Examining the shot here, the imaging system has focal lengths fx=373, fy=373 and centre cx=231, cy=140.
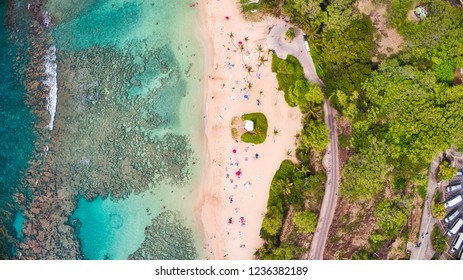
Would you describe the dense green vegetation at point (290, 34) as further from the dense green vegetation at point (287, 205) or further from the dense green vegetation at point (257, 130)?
the dense green vegetation at point (287, 205)

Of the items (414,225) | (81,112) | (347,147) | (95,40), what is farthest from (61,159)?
(414,225)

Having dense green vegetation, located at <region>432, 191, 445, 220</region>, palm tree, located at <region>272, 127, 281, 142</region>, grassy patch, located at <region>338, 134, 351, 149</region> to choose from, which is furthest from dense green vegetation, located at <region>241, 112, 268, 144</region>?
dense green vegetation, located at <region>432, 191, 445, 220</region>

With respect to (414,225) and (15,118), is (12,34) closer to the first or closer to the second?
(15,118)

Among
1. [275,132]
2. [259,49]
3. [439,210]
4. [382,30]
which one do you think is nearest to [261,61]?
[259,49]

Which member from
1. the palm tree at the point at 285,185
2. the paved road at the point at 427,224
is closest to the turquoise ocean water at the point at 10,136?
the palm tree at the point at 285,185

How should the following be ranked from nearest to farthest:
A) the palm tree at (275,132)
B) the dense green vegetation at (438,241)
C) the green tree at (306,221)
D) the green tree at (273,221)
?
the dense green vegetation at (438,241)
the green tree at (306,221)
the green tree at (273,221)
the palm tree at (275,132)

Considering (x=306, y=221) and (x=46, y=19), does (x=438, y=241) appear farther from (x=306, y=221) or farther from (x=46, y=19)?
(x=46, y=19)

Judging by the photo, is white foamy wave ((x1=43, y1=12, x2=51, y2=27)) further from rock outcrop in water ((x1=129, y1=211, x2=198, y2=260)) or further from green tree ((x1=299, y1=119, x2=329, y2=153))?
green tree ((x1=299, y1=119, x2=329, y2=153))
